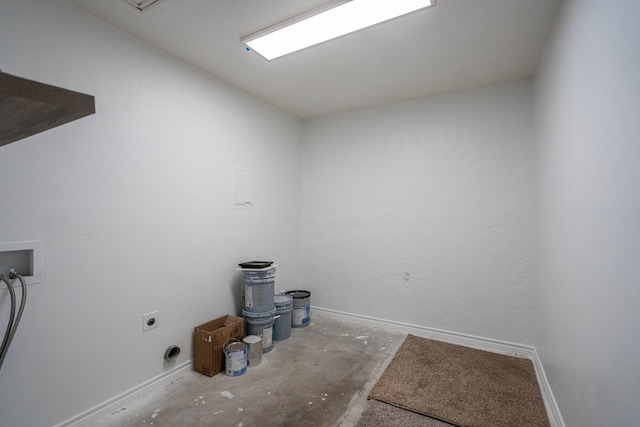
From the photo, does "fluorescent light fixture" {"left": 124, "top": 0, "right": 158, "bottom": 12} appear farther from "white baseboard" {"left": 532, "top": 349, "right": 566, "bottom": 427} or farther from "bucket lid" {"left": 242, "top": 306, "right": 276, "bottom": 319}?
"white baseboard" {"left": 532, "top": 349, "right": 566, "bottom": 427}

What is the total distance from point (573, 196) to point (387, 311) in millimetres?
2255

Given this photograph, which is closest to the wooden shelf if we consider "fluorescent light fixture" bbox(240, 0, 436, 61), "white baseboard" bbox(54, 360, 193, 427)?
"fluorescent light fixture" bbox(240, 0, 436, 61)

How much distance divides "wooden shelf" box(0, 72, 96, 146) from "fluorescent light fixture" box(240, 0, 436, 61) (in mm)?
1545

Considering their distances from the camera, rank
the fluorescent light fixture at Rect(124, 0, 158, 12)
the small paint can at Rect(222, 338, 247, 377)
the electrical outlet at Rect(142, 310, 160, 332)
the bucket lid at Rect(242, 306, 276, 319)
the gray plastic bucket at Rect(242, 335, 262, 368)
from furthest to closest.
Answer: the bucket lid at Rect(242, 306, 276, 319) < the gray plastic bucket at Rect(242, 335, 262, 368) < the small paint can at Rect(222, 338, 247, 377) < the electrical outlet at Rect(142, 310, 160, 332) < the fluorescent light fixture at Rect(124, 0, 158, 12)

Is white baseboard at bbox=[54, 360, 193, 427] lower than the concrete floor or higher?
higher

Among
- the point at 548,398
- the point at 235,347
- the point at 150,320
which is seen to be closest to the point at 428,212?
the point at 548,398

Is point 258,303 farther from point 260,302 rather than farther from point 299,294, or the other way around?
point 299,294

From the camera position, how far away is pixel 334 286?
147 inches

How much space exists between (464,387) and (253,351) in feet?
5.57

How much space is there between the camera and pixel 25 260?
1.62 meters

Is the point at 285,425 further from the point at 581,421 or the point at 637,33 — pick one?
the point at 637,33

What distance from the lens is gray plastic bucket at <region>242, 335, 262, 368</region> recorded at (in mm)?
2502

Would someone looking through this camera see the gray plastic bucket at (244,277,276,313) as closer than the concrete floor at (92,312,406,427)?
No

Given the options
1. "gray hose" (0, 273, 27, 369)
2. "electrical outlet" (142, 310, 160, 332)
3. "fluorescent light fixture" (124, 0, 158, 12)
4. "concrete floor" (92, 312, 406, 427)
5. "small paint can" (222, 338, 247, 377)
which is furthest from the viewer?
"small paint can" (222, 338, 247, 377)
